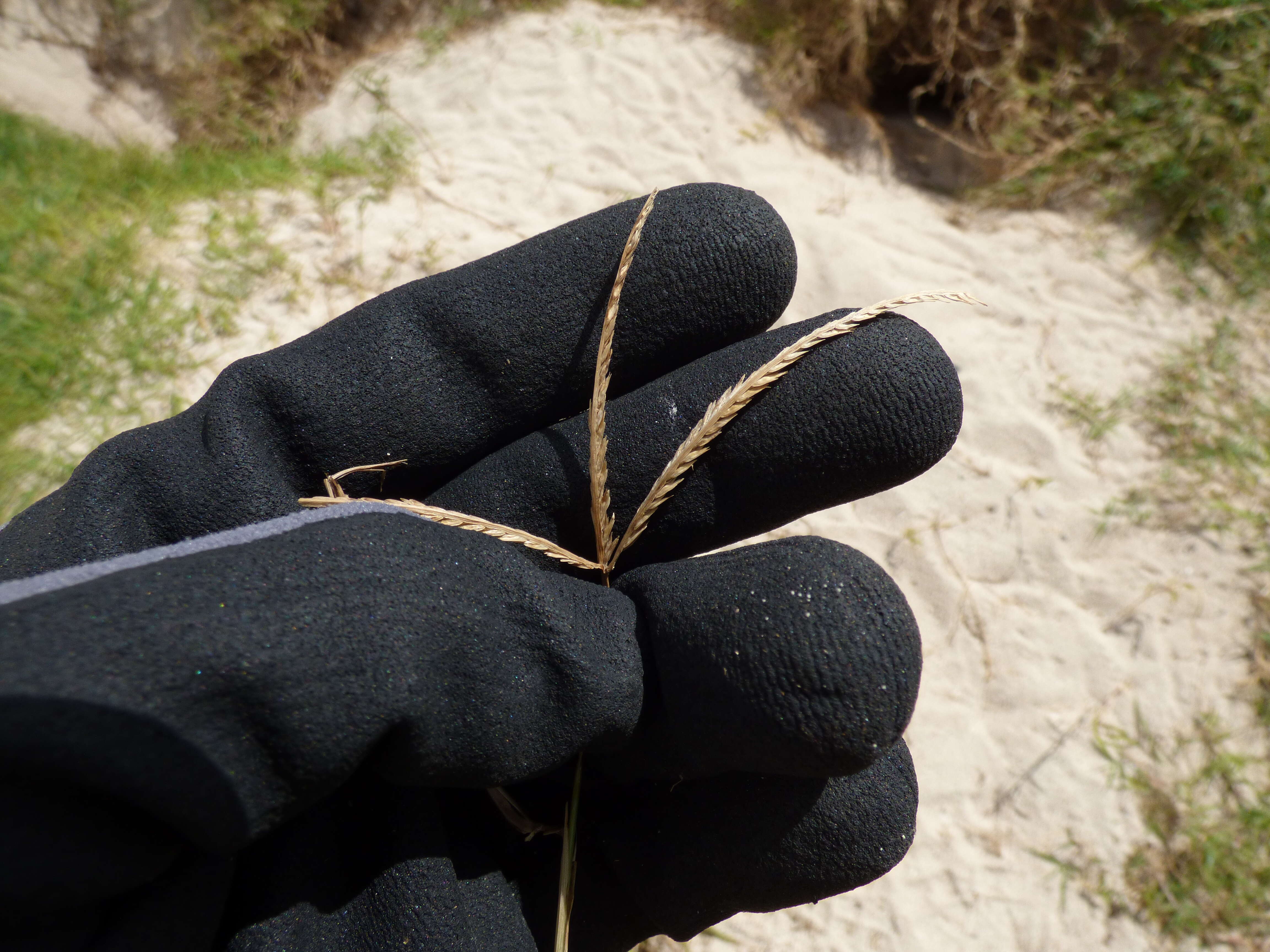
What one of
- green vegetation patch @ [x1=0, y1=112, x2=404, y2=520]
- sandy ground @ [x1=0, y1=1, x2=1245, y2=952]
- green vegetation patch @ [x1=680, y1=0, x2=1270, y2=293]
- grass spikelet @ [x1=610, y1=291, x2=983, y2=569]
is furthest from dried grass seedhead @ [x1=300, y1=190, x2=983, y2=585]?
green vegetation patch @ [x1=680, y1=0, x2=1270, y2=293]

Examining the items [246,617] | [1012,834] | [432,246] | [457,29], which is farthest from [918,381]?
[457,29]

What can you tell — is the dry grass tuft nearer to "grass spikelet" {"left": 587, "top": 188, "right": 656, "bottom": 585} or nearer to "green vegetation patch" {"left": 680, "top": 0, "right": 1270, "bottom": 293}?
"grass spikelet" {"left": 587, "top": 188, "right": 656, "bottom": 585}

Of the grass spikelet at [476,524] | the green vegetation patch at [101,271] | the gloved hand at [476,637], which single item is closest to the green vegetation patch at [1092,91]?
the green vegetation patch at [101,271]

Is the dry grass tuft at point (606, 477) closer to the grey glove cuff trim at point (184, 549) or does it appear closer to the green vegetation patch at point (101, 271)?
the grey glove cuff trim at point (184, 549)

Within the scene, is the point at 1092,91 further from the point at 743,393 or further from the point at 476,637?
the point at 476,637

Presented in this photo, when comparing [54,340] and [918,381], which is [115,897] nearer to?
[918,381]

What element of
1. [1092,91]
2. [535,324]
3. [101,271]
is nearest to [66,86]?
[101,271]
